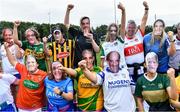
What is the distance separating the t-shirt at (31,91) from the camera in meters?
7.72

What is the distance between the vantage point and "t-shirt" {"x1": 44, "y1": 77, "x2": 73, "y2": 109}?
745cm

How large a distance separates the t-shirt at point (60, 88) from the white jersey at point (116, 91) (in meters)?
0.62

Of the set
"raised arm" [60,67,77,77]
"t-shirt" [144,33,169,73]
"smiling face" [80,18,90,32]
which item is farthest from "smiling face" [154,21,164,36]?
"raised arm" [60,67,77,77]

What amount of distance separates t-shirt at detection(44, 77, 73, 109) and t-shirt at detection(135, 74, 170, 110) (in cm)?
Answer: 138

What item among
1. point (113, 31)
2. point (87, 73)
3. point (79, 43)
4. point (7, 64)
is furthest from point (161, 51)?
point (7, 64)

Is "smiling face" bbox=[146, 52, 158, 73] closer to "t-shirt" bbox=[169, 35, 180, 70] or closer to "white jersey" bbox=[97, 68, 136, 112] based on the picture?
"white jersey" bbox=[97, 68, 136, 112]

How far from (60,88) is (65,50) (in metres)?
1.35

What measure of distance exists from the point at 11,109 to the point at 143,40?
10.2ft

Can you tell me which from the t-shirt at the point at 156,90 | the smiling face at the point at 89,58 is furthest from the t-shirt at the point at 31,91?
the t-shirt at the point at 156,90

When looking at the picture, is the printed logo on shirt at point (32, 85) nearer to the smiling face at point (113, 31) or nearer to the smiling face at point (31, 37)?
the smiling face at point (31, 37)

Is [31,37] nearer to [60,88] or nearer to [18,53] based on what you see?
[18,53]

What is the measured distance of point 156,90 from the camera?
6902 mm

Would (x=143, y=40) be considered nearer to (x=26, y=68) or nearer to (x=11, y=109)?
(x=26, y=68)

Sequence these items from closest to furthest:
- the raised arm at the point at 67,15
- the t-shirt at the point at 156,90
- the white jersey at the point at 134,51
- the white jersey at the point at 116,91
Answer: the t-shirt at the point at 156,90, the white jersey at the point at 116,91, the white jersey at the point at 134,51, the raised arm at the point at 67,15
